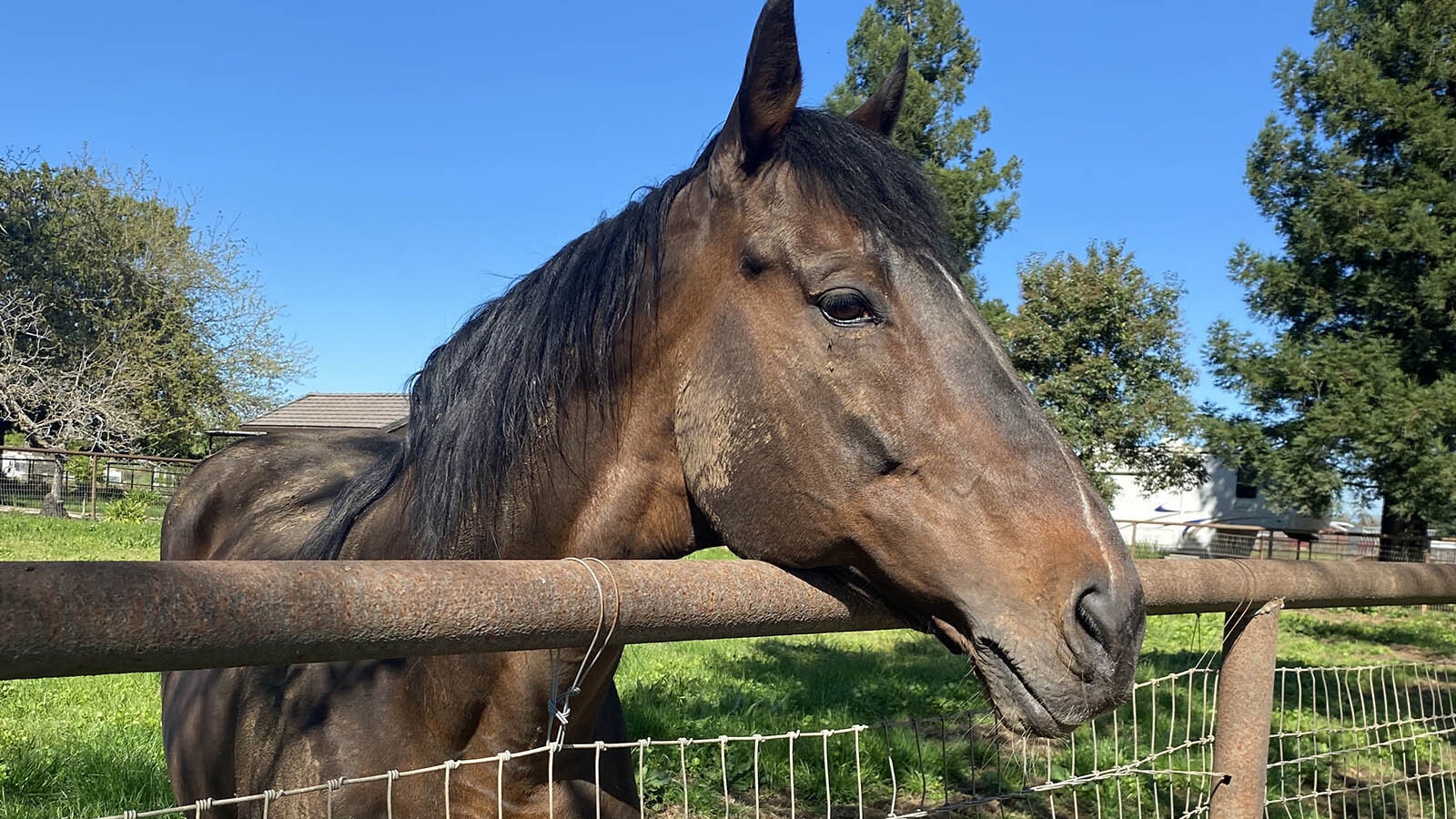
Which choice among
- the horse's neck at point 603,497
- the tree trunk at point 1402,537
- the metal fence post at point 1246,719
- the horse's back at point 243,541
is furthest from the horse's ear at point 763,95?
the tree trunk at point 1402,537

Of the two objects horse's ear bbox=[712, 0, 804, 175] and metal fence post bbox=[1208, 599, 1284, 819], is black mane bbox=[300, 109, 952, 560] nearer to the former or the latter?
horse's ear bbox=[712, 0, 804, 175]

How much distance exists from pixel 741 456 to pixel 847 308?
0.32m

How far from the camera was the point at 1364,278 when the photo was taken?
50.7 ft

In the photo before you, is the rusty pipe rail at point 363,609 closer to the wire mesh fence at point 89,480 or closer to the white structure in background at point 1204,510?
the wire mesh fence at point 89,480

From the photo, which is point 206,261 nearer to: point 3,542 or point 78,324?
point 78,324

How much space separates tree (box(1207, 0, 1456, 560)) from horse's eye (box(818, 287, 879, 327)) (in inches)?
635

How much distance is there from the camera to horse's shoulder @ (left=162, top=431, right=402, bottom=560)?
334 centimetres

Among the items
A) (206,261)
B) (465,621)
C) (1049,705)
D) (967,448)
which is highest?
(206,261)

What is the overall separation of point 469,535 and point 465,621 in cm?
78

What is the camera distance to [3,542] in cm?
1209

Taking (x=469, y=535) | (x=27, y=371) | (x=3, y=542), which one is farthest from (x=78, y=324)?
(x=469, y=535)

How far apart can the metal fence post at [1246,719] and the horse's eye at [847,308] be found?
4.45 ft

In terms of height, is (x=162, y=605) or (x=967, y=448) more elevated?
(x=967, y=448)

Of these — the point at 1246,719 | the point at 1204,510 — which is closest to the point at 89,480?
the point at 1246,719
